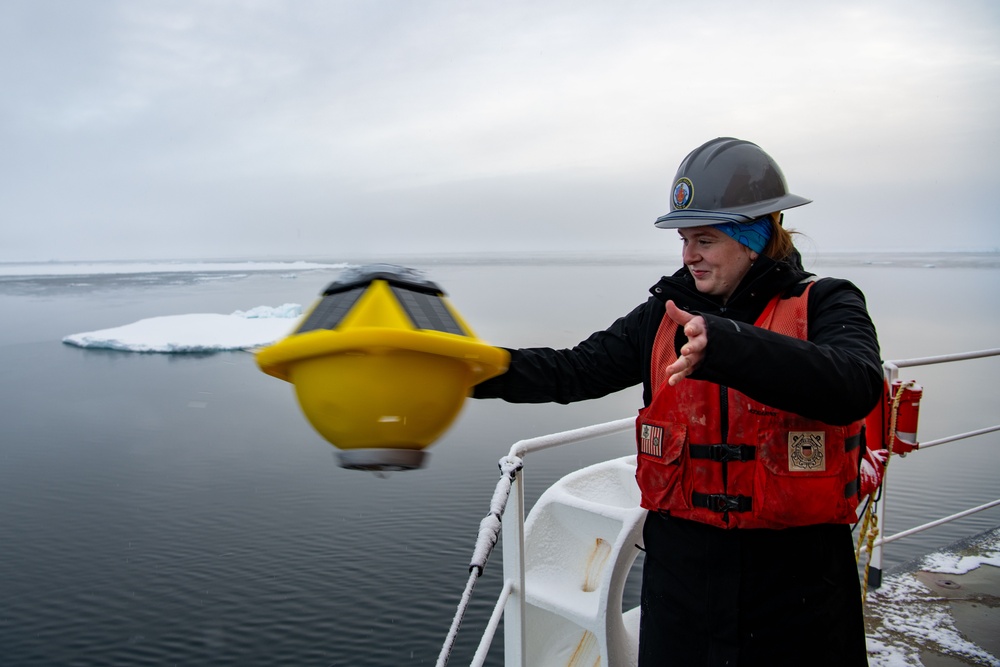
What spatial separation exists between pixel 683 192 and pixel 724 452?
510 mm

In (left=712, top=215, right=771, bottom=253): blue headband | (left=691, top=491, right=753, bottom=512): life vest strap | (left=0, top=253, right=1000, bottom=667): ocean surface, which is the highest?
(left=712, top=215, right=771, bottom=253): blue headband

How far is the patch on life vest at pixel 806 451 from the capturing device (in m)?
1.18

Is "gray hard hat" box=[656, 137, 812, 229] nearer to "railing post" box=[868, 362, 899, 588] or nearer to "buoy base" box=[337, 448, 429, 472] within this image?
"buoy base" box=[337, 448, 429, 472]

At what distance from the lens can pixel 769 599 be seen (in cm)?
122

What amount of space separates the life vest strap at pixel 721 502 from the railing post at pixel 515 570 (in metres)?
0.62

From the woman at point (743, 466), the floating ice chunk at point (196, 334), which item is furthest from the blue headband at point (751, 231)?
the floating ice chunk at point (196, 334)

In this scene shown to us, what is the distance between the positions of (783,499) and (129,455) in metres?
13.1

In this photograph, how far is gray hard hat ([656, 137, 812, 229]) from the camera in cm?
129

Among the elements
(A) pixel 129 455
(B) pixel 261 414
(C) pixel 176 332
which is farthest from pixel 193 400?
(C) pixel 176 332

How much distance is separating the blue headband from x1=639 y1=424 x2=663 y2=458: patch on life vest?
1.26 feet

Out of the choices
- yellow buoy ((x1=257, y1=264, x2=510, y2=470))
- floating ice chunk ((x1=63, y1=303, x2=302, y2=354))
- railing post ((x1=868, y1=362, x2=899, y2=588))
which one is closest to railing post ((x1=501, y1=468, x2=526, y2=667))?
yellow buoy ((x1=257, y1=264, x2=510, y2=470))

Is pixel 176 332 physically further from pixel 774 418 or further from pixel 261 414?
pixel 774 418

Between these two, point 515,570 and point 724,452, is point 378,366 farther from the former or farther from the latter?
point 515,570

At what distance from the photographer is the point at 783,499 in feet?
3.84
